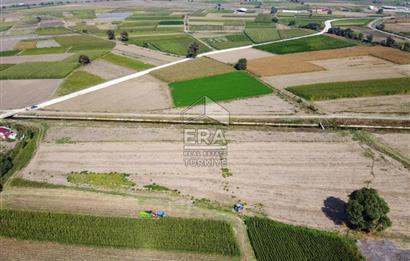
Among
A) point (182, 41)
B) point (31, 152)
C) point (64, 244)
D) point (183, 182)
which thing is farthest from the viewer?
point (182, 41)

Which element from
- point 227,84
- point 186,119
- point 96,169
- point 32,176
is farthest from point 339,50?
point 32,176

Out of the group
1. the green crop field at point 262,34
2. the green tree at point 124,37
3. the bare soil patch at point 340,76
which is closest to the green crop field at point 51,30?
the green tree at point 124,37

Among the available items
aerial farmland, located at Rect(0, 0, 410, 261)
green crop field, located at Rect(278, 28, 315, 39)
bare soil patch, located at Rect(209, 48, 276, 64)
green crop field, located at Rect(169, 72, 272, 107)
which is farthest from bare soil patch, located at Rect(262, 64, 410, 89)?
green crop field, located at Rect(278, 28, 315, 39)

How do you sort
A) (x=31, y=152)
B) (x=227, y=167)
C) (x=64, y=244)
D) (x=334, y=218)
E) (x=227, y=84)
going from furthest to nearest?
(x=227, y=84)
(x=31, y=152)
(x=227, y=167)
(x=334, y=218)
(x=64, y=244)

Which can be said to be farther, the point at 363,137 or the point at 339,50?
the point at 339,50

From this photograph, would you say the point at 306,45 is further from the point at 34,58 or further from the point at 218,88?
the point at 34,58

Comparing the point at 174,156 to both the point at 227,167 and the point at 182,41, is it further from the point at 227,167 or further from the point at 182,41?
the point at 182,41

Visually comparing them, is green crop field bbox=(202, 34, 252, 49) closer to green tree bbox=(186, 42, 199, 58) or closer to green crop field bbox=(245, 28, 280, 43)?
green crop field bbox=(245, 28, 280, 43)
